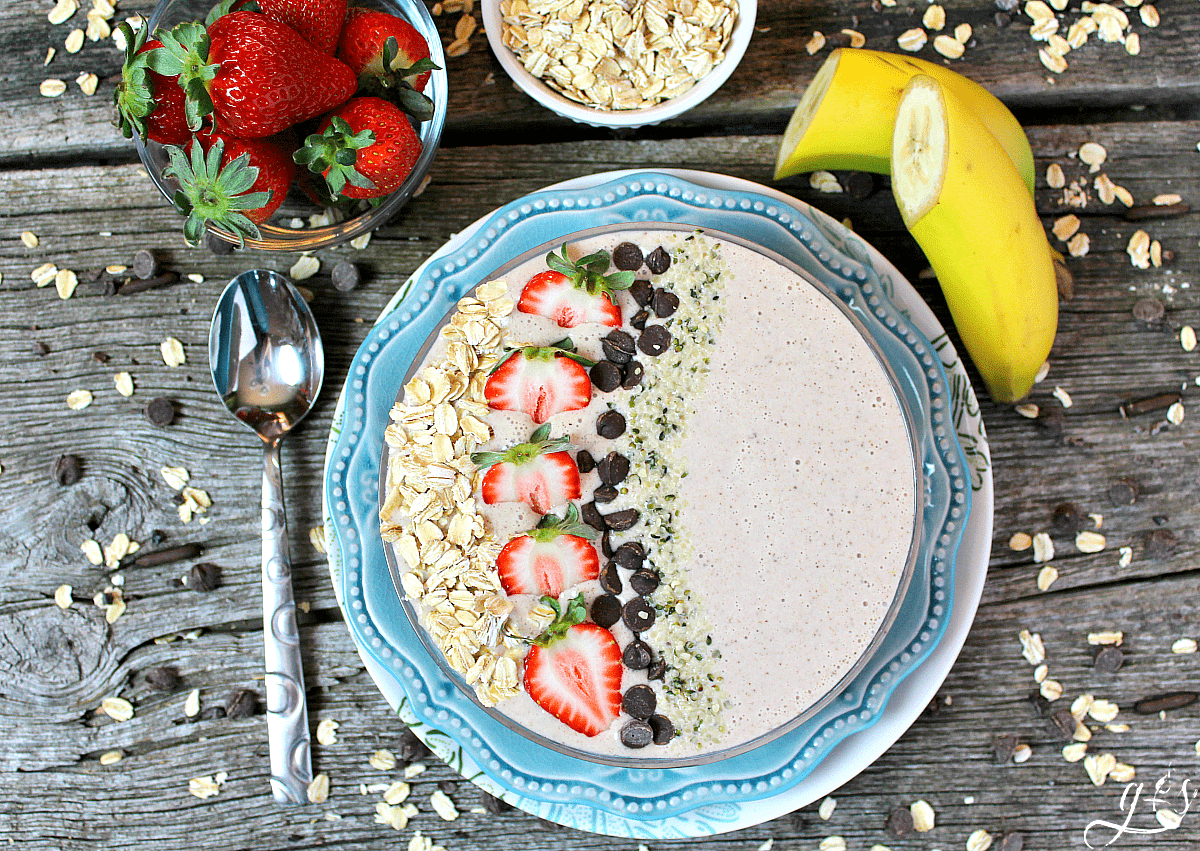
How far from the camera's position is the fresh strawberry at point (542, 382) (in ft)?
3.53

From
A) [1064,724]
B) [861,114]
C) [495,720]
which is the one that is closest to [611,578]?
[495,720]

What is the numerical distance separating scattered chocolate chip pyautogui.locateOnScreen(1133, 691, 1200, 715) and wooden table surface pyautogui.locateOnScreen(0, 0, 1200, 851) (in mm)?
13

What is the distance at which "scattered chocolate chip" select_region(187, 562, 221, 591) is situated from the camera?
A: 4.37ft

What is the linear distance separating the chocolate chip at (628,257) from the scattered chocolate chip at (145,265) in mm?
846

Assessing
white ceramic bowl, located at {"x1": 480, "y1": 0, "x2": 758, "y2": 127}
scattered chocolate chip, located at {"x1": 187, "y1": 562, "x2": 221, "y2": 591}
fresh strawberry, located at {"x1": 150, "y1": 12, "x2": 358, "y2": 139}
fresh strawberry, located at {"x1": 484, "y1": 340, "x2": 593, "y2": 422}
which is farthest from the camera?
scattered chocolate chip, located at {"x1": 187, "y1": 562, "x2": 221, "y2": 591}

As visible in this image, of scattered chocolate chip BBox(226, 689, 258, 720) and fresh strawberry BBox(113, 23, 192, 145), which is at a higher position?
fresh strawberry BBox(113, 23, 192, 145)

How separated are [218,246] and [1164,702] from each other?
1.84 meters

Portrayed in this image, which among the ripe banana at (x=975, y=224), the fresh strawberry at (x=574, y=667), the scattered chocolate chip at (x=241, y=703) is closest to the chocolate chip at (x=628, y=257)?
the ripe banana at (x=975, y=224)

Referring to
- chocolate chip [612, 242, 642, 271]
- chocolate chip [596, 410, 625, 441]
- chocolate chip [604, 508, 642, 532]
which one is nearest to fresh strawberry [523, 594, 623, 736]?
chocolate chip [604, 508, 642, 532]

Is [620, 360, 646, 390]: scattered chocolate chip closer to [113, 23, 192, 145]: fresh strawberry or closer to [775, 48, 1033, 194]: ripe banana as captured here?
[775, 48, 1033, 194]: ripe banana

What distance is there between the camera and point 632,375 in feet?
3.61

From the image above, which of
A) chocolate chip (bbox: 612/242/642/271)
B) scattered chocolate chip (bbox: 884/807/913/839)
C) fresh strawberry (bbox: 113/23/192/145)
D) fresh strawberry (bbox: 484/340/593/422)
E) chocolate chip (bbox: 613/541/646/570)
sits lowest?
scattered chocolate chip (bbox: 884/807/913/839)

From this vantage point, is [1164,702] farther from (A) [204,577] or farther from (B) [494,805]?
(A) [204,577]

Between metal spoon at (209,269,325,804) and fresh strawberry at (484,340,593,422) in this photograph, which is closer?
fresh strawberry at (484,340,593,422)
